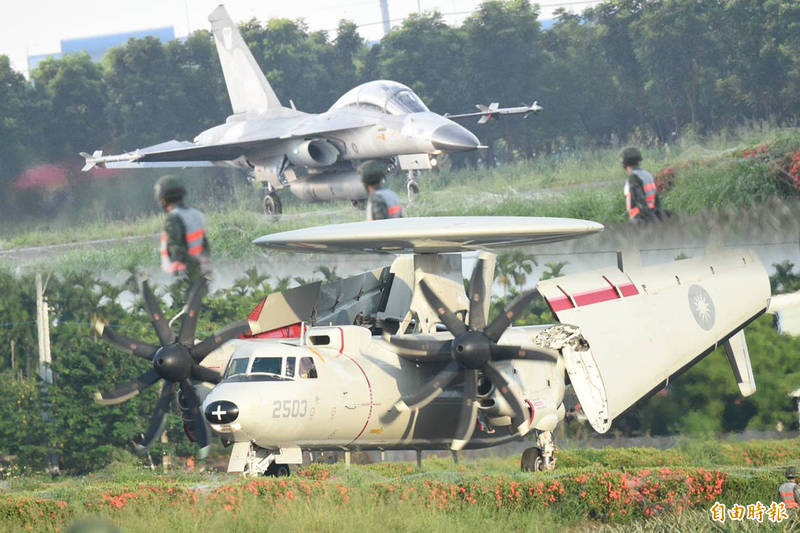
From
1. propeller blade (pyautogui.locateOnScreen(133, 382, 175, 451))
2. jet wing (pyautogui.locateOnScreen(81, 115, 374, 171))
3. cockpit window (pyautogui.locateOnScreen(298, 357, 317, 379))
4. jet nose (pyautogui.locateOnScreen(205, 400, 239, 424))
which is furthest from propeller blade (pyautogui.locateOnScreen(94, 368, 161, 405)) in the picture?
jet wing (pyautogui.locateOnScreen(81, 115, 374, 171))

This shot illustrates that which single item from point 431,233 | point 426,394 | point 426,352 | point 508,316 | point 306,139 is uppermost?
point 306,139

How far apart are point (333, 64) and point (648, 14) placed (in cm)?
1521

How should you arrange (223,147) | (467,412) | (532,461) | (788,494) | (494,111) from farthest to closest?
(223,147)
(494,111)
(532,461)
(467,412)
(788,494)

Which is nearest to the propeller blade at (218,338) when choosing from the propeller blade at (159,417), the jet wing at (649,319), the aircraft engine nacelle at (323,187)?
the propeller blade at (159,417)

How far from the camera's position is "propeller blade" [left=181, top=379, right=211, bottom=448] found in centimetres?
2219

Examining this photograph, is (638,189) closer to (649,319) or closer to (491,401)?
(649,319)

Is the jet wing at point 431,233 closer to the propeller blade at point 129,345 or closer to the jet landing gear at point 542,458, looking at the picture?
the propeller blade at point 129,345

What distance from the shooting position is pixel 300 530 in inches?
619

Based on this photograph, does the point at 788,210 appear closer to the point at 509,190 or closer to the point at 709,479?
the point at 509,190

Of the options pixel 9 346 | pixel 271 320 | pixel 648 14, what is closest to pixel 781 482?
pixel 271 320

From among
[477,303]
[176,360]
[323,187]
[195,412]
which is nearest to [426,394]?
[477,303]

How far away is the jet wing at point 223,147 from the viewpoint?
135 feet

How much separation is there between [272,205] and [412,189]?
5.60m

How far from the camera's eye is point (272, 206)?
45.3 m
